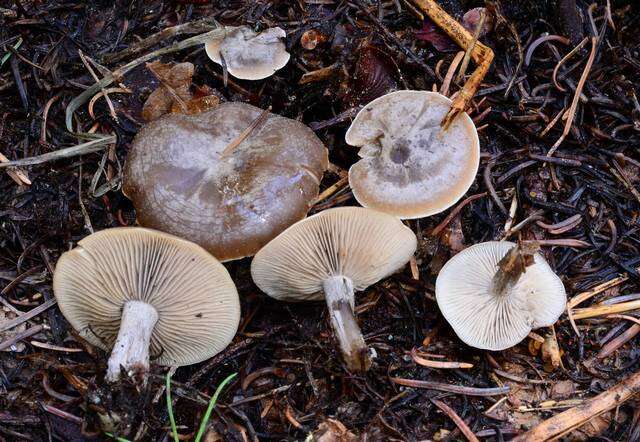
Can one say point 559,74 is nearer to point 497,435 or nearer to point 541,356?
point 541,356

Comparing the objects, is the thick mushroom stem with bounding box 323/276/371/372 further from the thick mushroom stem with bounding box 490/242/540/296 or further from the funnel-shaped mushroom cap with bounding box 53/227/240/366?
the thick mushroom stem with bounding box 490/242/540/296

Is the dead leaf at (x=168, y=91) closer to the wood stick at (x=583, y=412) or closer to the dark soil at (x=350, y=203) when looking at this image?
the dark soil at (x=350, y=203)

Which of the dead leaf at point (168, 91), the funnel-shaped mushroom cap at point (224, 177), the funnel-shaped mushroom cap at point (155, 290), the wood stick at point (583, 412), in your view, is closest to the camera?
the funnel-shaped mushroom cap at point (155, 290)

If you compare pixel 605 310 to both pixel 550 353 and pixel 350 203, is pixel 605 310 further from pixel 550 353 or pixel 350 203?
pixel 350 203

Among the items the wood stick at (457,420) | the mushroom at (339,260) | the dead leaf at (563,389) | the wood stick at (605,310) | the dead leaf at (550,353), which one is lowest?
the wood stick at (457,420)

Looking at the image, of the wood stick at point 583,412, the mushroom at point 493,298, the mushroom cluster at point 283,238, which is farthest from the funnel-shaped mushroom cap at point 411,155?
the wood stick at point 583,412

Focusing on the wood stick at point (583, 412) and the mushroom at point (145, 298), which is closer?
the mushroom at point (145, 298)

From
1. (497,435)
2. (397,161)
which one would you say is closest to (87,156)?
(397,161)
